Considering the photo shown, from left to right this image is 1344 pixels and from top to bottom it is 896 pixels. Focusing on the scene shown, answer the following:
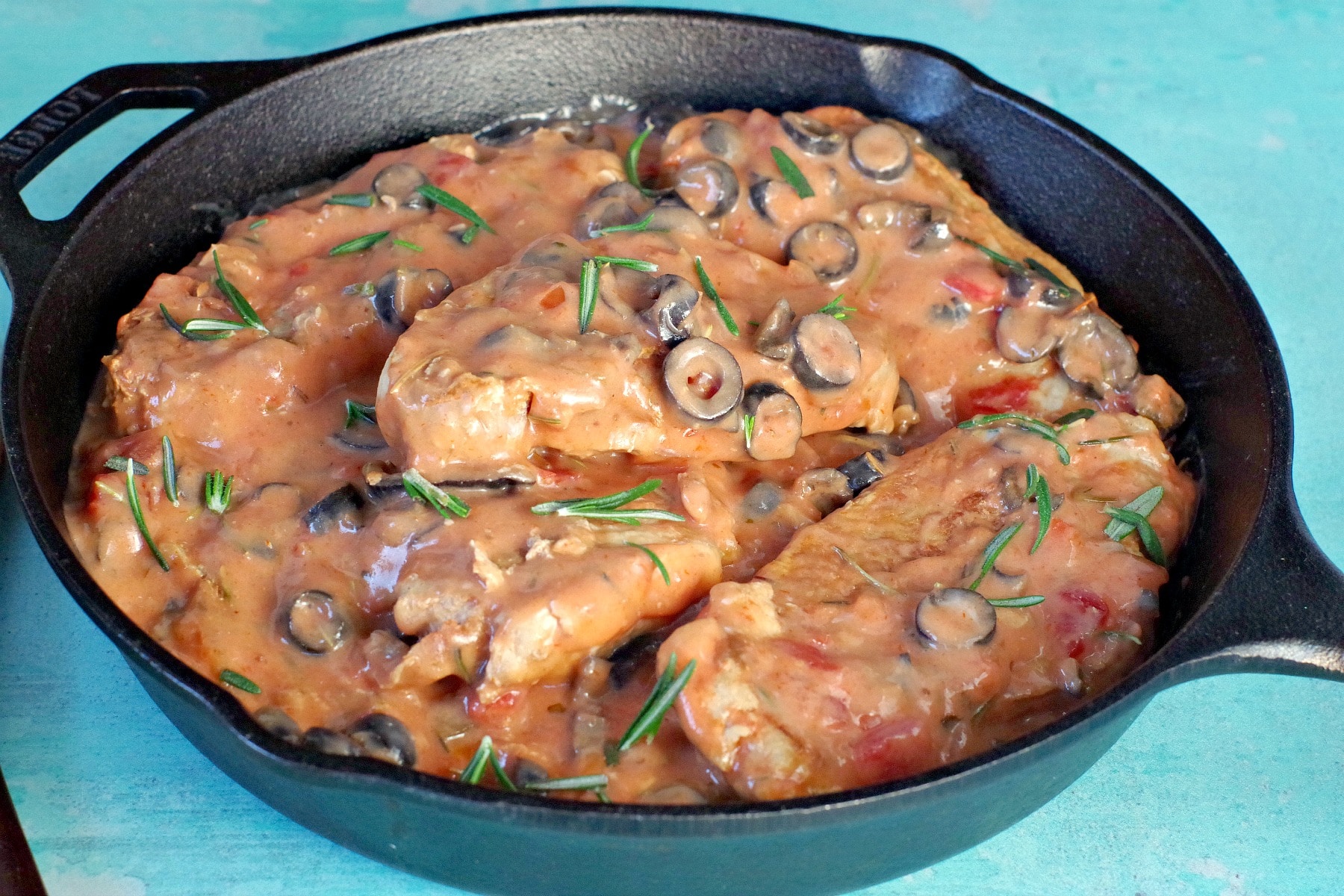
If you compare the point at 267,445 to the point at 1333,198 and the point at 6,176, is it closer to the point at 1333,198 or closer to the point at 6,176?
the point at 6,176

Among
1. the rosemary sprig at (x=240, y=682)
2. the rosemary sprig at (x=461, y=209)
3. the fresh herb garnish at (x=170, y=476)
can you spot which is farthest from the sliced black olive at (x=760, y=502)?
the fresh herb garnish at (x=170, y=476)

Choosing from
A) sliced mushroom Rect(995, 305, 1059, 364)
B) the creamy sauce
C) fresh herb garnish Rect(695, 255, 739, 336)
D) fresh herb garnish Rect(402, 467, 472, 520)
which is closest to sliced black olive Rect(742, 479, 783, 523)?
the creamy sauce

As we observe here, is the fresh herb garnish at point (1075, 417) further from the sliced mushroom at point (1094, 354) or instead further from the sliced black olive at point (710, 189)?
the sliced black olive at point (710, 189)

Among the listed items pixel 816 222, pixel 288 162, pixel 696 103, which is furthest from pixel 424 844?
pixel 696 103

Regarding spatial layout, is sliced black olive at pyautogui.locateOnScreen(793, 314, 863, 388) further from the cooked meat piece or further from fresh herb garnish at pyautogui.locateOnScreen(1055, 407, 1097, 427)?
fresh herb garnish at pyautogui.locateOnScreen(1055, 407, 1097, 427)

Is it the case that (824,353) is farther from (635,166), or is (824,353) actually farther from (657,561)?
(635,166)

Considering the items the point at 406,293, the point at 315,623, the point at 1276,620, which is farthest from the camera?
the point at 406,293

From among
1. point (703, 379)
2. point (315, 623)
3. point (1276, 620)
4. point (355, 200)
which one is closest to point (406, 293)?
point (355, 200)
